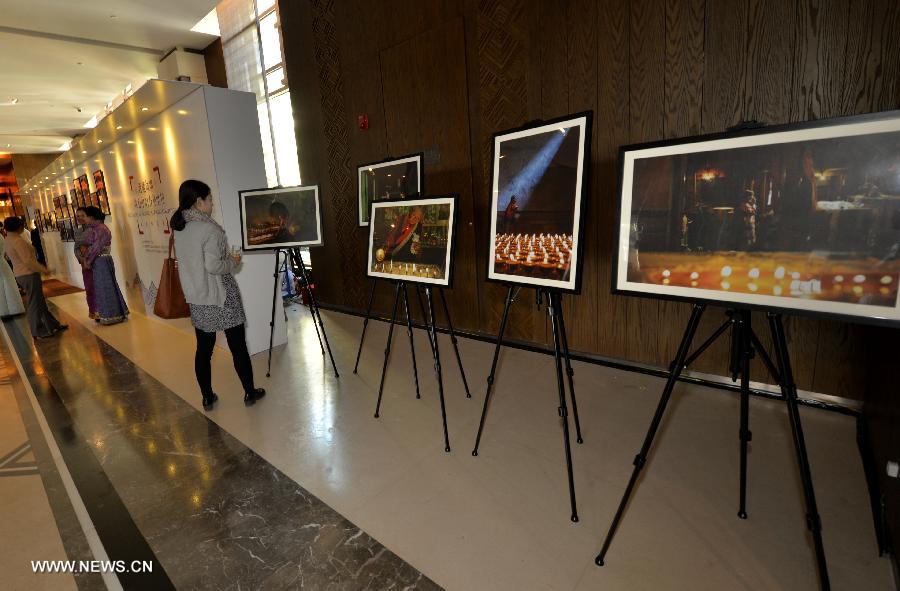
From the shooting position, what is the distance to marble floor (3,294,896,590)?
158cm


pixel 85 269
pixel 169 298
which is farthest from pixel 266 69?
pixel 169 298

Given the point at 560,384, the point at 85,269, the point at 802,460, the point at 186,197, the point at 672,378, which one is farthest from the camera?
the point at 85,269

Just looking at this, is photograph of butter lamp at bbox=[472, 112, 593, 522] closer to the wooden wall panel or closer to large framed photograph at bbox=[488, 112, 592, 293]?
large framed photograph at bbox=[488, 112, 592, 293]

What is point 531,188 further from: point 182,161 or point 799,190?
point 182,161

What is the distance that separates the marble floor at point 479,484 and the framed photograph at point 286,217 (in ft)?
3.68

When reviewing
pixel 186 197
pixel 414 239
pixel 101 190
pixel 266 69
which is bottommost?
pixel 414 239

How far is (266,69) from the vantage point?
595 centimetres

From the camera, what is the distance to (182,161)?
13.4 feet

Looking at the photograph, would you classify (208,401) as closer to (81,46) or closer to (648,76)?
(648,76)

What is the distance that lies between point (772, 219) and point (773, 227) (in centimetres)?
2

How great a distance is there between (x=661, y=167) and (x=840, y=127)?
1.51ft

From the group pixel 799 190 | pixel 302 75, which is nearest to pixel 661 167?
pixel 799 190

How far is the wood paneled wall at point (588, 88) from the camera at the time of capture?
2.27 metres

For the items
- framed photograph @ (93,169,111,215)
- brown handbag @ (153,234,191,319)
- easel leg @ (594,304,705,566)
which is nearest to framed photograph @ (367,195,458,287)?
easel leg @ (594,304,705,566)
